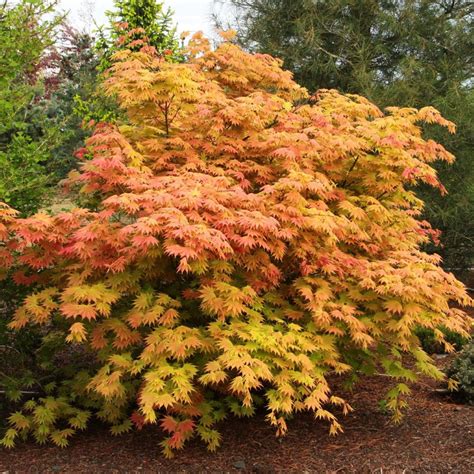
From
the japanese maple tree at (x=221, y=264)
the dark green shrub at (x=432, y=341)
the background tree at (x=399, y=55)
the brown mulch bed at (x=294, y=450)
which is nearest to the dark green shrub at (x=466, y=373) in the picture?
the brown mulch bed at (x=294, y=450)

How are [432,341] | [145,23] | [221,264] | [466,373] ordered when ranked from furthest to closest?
[145,23] → [432,341] → [466,373] → [221,264]

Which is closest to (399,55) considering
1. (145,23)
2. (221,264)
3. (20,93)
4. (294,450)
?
(145,23)

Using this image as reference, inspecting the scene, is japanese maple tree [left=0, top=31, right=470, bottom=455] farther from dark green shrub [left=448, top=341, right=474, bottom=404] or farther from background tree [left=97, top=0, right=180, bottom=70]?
background tree [left=97, top=0, right=180, bottom=70]

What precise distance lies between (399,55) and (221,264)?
8280 mm

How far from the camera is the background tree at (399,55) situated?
931 centimetres

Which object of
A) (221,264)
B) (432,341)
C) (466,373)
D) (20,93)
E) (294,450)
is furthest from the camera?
(432,341)

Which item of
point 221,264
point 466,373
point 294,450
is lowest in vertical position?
point 294,450

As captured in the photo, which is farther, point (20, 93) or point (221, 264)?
point (20, 93)

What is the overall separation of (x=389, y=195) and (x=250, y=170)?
1.47 metres

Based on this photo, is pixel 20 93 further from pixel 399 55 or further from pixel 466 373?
pixel 399 55

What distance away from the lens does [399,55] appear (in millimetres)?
10500

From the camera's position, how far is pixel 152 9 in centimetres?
1032

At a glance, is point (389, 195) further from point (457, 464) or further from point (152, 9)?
point (152, 9)

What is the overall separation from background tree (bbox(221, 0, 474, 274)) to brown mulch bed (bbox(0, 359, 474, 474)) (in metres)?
5.04
